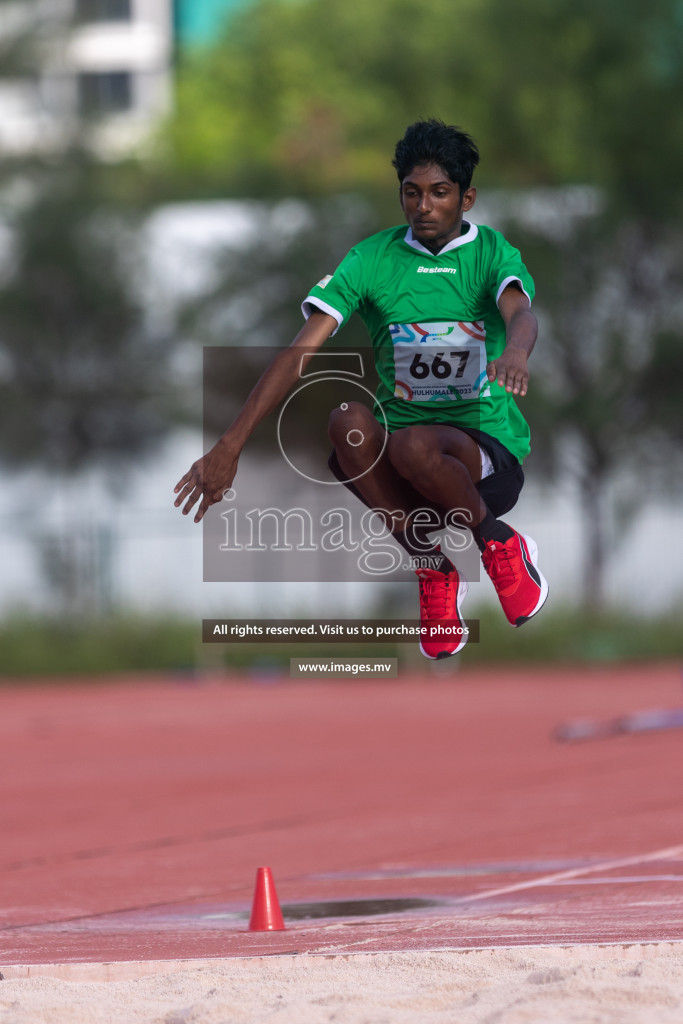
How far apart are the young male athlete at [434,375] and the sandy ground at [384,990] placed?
4.40ft

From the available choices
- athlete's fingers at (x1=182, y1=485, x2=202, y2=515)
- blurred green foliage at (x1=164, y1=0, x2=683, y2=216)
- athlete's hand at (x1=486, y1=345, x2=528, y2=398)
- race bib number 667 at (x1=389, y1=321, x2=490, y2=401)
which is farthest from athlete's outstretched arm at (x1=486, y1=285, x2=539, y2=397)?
blurred green foliage at (x1=164, y1=0, x2=683, y2=216)

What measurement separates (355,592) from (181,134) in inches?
1593

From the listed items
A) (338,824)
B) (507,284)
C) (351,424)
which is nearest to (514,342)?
(507,284)

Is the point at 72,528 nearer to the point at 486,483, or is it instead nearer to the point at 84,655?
the point at 84,655

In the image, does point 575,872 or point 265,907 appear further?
point 575,872

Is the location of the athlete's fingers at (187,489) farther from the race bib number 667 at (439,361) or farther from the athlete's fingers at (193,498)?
the race bib number 667 at (439,361)

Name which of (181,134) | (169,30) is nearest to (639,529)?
(181,134)

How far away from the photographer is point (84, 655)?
3130 centimetres

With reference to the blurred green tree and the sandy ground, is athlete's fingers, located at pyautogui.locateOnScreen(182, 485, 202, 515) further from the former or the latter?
the blurred green tree

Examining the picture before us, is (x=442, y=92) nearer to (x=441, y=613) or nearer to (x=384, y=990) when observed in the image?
(x=441, y=613)

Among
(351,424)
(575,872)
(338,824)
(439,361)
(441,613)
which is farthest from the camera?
(338,824)

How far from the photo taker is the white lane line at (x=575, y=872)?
9.69 m

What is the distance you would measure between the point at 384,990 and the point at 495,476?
2.11 meters

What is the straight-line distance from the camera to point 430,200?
602cm
